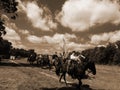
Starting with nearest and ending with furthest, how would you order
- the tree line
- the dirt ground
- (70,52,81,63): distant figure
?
(70,52,81,63): distant figure, the dirt ground, the tree line

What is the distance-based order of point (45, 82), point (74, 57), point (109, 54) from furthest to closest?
point (109, 54) < point (45, 82) < point (74, 57)

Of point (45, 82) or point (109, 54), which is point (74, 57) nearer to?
point (45, 82)

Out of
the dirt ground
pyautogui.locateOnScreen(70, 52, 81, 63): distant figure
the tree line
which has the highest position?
the tree line

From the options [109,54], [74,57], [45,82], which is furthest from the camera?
[109,54]

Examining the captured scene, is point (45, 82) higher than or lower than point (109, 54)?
lower

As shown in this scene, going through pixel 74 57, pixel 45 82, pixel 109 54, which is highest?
pixel 109 54

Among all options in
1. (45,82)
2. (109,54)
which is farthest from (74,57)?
(109,54)

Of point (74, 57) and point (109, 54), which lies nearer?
point (74, 57)

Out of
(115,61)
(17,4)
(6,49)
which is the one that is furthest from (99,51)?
(6,49)

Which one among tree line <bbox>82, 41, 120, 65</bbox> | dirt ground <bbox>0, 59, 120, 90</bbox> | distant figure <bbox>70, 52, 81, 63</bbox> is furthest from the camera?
tree line <bbox>82, 41, 120, 65</bbox>

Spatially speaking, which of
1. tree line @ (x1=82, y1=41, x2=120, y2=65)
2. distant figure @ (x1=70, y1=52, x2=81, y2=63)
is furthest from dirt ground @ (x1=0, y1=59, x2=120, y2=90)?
tree line @ (x1=82, y1=41, x2=120, y2=65)

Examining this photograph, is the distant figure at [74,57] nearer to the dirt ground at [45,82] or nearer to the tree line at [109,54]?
the dirt ground at [45,82]

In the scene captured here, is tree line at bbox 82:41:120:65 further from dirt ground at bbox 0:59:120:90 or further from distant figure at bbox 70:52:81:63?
distant figure at bbox 70:52:81:63

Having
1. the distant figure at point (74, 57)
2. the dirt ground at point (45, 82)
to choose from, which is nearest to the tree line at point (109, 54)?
the dirt ground at point (45, 82)
